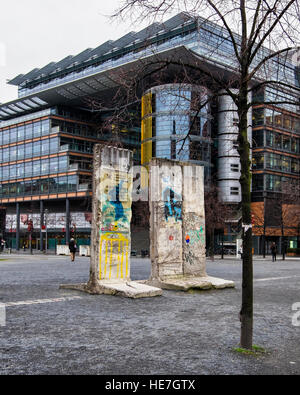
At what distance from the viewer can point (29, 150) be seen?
74.2m

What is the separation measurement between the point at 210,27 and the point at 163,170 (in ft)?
23.6

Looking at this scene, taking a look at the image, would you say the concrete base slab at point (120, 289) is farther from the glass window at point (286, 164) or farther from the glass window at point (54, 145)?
the glass window at point (54, 145)

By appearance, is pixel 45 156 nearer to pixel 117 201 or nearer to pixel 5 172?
pixel 5 172

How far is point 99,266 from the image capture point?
1281 cm

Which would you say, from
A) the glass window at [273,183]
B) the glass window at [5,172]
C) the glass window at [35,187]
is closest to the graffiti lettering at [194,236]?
the glass window at [273,183]

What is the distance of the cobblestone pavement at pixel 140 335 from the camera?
559cm

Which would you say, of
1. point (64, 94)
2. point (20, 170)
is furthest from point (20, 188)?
point (64, 94)

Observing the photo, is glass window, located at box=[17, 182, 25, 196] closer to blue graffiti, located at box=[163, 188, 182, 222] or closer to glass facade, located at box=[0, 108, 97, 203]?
glass facade, located at box=[0, 108, 97, 203]

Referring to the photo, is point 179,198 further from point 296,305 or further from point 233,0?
point 233,0

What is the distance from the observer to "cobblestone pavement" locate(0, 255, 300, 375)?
559 cm

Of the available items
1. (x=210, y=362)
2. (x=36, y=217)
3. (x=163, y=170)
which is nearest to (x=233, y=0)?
(x=210, y=362)

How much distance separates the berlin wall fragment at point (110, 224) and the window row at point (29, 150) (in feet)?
190

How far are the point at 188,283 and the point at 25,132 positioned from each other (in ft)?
219

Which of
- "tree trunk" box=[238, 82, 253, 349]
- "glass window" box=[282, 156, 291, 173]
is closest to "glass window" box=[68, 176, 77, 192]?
"glass window" box=[282, 156, 291, 173]
